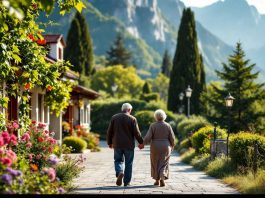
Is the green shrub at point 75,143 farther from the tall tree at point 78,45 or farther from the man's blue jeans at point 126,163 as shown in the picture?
the tall tree at point 78,45

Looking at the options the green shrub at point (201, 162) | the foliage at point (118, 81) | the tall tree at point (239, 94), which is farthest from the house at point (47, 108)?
the foliage at point (118, 81)

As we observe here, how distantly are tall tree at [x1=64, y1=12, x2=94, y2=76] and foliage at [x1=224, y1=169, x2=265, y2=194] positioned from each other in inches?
2081

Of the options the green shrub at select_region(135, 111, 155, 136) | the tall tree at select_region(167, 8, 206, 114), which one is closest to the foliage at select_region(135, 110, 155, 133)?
the green shrub at select_region(135, 111, 155, 136)

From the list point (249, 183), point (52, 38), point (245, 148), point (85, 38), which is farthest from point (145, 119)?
point (249, 183)

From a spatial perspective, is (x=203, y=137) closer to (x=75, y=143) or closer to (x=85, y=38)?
(x=75, y=143)

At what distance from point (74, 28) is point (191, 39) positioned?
21.4 m

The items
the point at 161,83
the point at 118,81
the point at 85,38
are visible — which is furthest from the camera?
the point at 161,83

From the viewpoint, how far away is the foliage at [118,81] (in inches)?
3083

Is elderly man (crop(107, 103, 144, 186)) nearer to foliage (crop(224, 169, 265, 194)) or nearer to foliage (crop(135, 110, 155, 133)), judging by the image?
foliage (crop(224, 169, 265, 194))

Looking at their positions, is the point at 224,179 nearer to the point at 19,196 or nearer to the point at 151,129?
the point at 151,129

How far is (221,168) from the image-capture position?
50.3 feet

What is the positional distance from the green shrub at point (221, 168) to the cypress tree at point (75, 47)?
50.0 m

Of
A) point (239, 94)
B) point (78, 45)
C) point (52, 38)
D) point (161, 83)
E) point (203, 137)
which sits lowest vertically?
point (203, 137)

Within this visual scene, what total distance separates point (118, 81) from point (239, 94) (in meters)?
47.2
